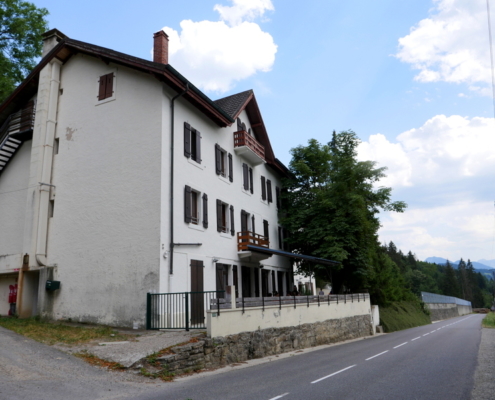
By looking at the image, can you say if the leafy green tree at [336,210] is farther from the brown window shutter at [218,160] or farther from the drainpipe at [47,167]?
the drainpipe at [47,167]

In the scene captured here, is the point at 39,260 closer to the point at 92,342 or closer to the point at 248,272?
the point at 92,342

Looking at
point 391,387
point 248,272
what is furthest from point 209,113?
point 391,387

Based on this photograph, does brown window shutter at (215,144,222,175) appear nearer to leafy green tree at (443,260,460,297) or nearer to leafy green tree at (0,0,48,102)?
leafy green tree at (0,0,48,102)

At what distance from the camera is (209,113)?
21078 millimetres

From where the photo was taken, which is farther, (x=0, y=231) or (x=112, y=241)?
(x=0, y=231)

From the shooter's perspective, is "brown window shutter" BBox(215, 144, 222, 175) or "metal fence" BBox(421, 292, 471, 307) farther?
"metal fence" BBox(421, 292, 471, 307)

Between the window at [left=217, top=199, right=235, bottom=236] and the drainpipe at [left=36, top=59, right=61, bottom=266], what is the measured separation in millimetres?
8273

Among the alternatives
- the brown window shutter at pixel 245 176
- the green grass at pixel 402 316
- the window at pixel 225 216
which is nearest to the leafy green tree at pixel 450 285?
the green grass at pixel 402 316

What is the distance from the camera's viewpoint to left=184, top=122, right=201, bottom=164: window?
757 inches

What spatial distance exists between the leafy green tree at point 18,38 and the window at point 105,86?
8.98m

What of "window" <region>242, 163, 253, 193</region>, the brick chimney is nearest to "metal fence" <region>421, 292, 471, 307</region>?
"window" <region>242, 163, 253, 193</region>

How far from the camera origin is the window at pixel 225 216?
70.4ft

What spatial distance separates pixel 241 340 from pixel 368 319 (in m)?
18.8

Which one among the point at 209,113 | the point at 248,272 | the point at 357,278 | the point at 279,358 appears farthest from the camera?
the point at 357,278
